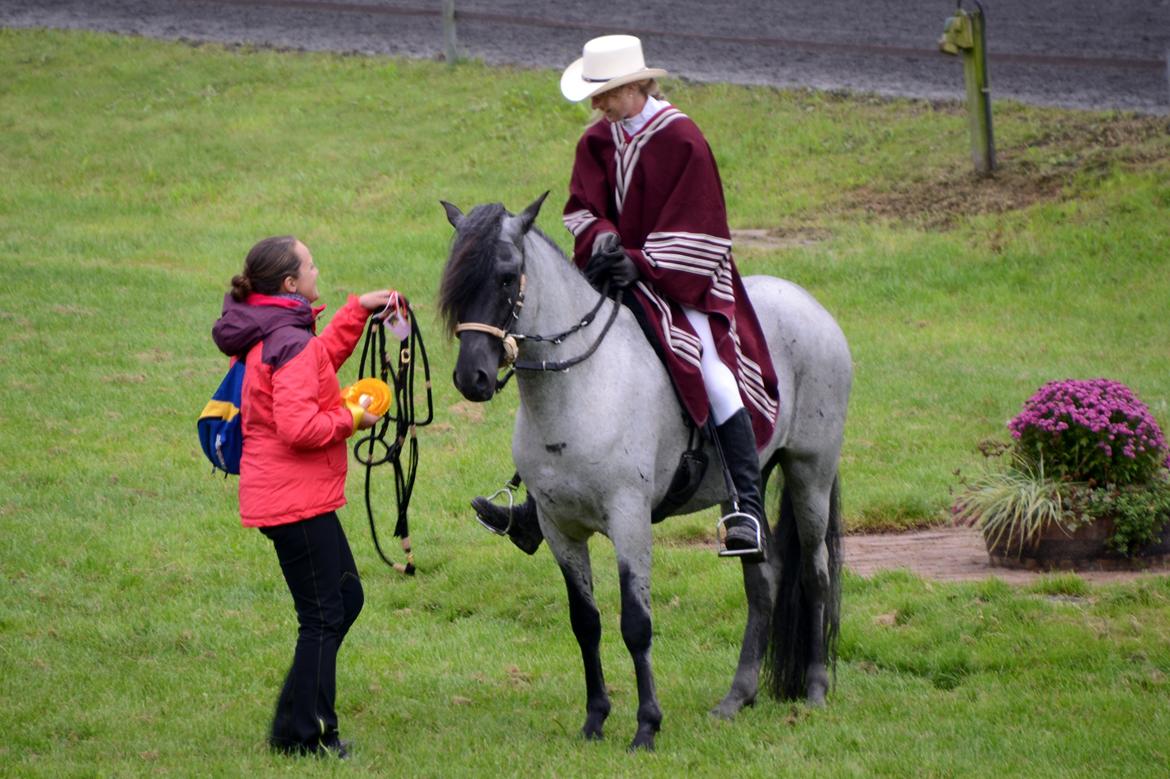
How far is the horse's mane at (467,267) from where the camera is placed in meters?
5.30

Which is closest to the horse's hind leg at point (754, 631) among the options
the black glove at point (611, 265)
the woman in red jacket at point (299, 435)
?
the black glove at point (611, 265)

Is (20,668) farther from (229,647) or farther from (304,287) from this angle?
(304,287)

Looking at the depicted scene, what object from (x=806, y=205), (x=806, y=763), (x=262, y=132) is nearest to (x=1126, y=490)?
(x=806, y=763)

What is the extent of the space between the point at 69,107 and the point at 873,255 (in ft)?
42.1

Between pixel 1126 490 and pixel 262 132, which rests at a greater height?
pixel 262 132

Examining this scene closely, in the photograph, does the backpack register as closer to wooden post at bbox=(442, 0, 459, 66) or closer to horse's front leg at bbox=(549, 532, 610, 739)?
horse's front leg at bbox=(549, 532, 610, 739)

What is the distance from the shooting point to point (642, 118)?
6.11m

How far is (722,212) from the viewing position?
20.1ft

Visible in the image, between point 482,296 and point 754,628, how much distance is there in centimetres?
241

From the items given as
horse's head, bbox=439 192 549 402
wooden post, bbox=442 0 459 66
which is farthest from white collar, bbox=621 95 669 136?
wooden post, bbox=442 0 459 66

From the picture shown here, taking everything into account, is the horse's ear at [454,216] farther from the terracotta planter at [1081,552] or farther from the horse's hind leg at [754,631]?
the terracotta planter at [1081,552]

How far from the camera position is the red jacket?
215 inches

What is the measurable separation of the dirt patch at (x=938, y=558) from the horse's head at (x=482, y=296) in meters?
3.80

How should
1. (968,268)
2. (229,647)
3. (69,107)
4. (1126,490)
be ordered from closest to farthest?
(229,647) → (1126,490) → (968,268) → (69,107)
